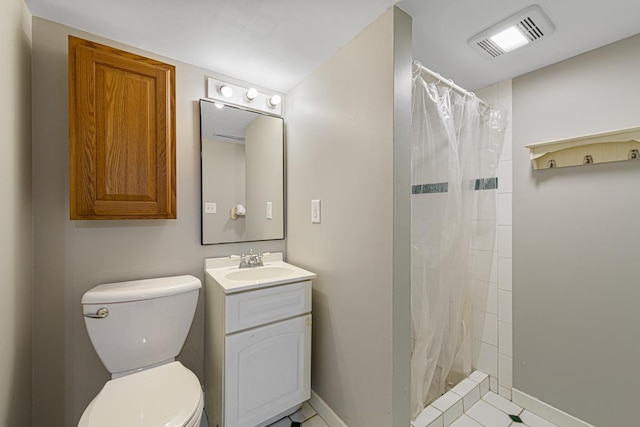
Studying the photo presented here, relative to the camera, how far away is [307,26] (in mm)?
1283

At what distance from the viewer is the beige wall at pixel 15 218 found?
95 cm

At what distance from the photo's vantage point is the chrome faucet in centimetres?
171

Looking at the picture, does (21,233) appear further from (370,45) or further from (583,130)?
(583,130)

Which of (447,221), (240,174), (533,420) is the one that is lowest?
(533,420)

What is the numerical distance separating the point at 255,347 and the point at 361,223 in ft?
2.79

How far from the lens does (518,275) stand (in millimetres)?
1706

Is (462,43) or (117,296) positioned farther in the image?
(462,43)

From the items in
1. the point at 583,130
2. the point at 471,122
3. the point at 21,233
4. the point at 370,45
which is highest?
the point at 370,45

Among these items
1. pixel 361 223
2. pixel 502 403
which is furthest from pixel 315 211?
pixel 502 403

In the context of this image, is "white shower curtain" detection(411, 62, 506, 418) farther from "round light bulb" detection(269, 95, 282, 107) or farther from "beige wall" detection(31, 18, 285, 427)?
"beige wall" detection(31, 18, 285, 427)

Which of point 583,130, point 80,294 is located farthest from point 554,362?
point 80,294

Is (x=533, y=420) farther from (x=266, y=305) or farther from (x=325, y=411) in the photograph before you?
(x=266, y=305)

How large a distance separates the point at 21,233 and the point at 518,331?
2763mm

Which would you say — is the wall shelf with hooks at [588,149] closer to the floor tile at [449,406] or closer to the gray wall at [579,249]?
the gray wall at [579,249]
